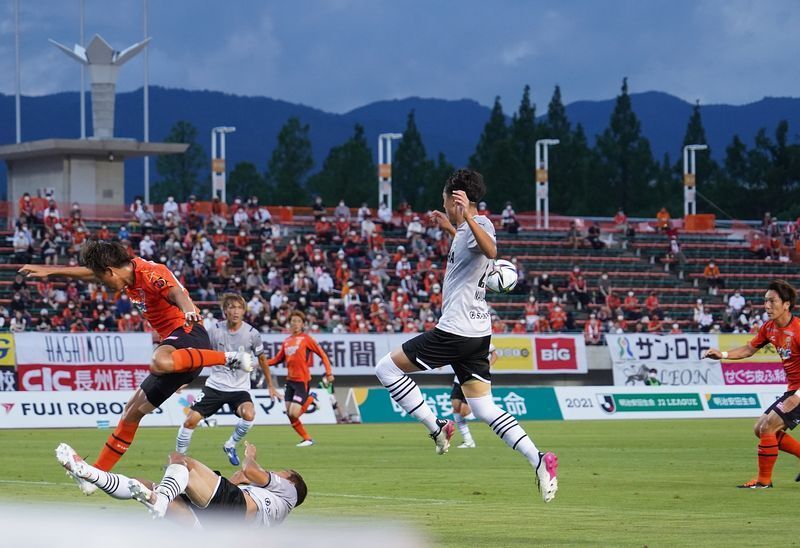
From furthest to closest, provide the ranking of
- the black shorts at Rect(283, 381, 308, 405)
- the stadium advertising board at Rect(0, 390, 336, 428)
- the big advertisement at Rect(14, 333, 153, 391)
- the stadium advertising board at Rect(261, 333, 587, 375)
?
the stadium advertising board at Rect(261, 333, 587, 375) < the big advertisement at Rect(14, 333, 153, 391) < the stadium advertising board at Rect(0, 390, 336, 428) < the black shorts at Rect(283, 381, 308, 405)

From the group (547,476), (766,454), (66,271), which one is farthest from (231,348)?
(547,476)

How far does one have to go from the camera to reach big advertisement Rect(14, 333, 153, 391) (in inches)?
1486

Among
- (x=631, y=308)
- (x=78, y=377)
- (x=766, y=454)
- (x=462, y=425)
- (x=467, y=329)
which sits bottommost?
(x=78, y=377)

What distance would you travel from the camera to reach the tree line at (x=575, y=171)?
11738cm

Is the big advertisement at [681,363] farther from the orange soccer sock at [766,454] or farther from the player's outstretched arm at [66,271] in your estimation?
the player's outstretched arm at [66,271]

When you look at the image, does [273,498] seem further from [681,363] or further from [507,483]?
[681,363]

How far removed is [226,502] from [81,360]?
102 ft

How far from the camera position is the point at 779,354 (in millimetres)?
14766

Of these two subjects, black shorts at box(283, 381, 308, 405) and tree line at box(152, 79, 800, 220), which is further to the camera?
tree line at box(152, 79, 800, 220)

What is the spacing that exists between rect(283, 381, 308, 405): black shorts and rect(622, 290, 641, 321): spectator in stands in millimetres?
27655

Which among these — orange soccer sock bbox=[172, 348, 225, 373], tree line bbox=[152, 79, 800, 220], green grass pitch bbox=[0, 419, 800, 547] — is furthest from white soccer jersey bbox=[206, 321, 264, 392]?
tree line bbox=[152, 79, 800, 220]

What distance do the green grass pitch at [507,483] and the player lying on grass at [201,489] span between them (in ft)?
1.15

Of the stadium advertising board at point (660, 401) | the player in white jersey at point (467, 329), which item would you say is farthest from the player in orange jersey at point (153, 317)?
the stadium advertising board at point (660, 401)

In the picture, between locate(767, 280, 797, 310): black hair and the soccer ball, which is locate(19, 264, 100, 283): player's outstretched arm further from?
locate(767, 280, 797, 310): black hair
